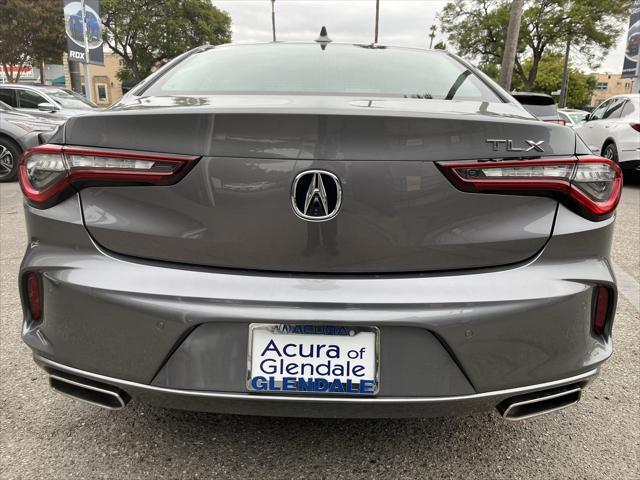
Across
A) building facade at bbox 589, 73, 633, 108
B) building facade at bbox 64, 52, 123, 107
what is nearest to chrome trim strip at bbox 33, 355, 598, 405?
building facade at bbox 64, 52, 123, 107

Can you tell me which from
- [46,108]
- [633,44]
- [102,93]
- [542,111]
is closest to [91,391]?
[542,111]

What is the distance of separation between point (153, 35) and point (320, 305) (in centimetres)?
3435

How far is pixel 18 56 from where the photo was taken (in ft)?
102

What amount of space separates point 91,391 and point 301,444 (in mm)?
741

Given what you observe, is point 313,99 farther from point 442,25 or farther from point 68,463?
point 442,25

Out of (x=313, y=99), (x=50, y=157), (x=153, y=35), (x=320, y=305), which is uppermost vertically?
(x=153, y=35)

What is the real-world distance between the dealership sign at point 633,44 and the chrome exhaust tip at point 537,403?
19269 millimetres

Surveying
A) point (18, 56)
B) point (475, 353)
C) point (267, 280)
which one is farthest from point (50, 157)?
point (18, 56)

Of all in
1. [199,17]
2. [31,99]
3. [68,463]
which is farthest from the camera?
[199,17]

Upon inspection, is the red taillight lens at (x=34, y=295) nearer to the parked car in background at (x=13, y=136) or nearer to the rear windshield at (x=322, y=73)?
the rear windshield at (x=322, y=73)

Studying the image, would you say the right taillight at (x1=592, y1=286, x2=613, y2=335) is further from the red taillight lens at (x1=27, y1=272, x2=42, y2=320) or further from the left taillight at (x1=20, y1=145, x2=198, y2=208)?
the red taillight lens at (x1=27, y1=272, x2=42, y2=320)

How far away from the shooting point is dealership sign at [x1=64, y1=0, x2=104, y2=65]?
46.5 feet

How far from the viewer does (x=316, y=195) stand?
52.6 inches

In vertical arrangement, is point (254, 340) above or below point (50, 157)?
below
